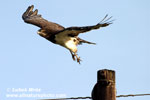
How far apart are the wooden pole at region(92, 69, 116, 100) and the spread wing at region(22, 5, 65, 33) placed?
16.7ft

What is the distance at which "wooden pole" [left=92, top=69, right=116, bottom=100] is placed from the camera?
3832 millimetres

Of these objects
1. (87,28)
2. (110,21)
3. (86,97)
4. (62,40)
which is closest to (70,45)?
(62,40)

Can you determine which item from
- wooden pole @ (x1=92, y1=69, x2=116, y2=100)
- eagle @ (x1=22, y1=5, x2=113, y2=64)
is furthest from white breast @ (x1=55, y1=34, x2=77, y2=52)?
wooden pole @ (x1=92, y1=69, x2=116, y2=100)

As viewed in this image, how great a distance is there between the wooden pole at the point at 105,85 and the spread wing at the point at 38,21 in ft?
16.7

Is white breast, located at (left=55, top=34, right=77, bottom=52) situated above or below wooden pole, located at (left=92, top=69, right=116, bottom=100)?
above

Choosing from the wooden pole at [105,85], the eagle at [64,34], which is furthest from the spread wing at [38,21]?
the wooden pole at [105,85]

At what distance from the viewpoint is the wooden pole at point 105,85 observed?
383cm

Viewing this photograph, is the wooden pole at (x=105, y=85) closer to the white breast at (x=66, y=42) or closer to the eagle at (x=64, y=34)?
the eagle at (x=64, y=34)

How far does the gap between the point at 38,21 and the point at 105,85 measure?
262 inches

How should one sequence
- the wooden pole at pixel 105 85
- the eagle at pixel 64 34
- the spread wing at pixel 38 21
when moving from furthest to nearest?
the spread wing at pixel 38 21 → the eagle at pixel 64 34 → the wooden pole at pixel 105 85

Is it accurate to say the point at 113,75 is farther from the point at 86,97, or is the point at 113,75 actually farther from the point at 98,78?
the point at 86,97

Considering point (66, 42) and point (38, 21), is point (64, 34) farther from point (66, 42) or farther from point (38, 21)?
point (38, 21)

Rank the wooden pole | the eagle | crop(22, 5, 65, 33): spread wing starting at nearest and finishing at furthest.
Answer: the wooden pole < the eagle < crop(22, 5, 65, 33): spread wing

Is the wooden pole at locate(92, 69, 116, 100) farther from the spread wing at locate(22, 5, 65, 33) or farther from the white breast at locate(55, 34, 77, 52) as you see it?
the spread wing at locate(22, 5, 65, 33)
